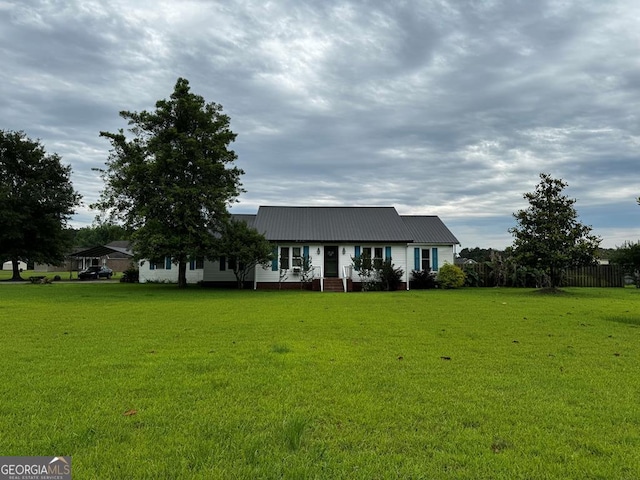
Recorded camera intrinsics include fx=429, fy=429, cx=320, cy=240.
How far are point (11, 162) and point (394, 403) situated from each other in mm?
40106

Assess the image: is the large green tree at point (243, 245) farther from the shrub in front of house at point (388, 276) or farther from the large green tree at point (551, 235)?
the large green tree at point (551, 235)

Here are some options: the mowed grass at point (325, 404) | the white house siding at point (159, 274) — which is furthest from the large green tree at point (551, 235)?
the white house siding at point (159, 274)

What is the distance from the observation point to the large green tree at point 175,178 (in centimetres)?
2192

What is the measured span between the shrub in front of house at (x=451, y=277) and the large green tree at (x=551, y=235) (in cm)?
490

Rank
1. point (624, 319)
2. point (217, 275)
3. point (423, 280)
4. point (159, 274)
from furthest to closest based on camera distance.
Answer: point (159, 274) < point (217, 275) < point (423, 280) < point (624, 319)

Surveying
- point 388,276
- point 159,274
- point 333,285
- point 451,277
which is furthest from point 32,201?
point 451,277

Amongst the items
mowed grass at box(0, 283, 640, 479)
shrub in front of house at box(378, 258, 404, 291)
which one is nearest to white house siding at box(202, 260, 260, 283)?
shrub in front of house at box(378, 258, 404, 291)

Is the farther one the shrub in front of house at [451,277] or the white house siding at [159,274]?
the white house siding at [159,274]

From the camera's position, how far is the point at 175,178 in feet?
75.7

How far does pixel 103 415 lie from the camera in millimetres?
3701

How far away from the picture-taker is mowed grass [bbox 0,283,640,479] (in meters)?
2.90

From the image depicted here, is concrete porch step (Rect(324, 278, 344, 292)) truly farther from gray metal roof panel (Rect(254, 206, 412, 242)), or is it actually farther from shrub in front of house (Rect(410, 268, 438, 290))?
shrub in front of house (Rect(410, 268, 438, 290))

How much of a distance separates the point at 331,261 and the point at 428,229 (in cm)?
794

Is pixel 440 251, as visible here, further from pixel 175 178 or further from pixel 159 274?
pixel 159 274
